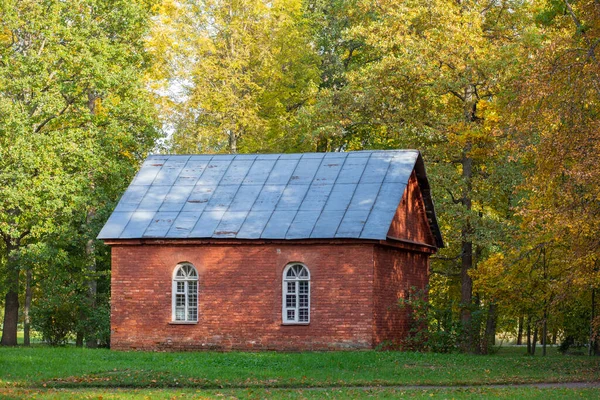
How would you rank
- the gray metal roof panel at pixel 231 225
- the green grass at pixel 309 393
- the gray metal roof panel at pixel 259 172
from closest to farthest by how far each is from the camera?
the green grass at pixel 309 393 → the gray metal roof panel at pixel 231 225 → the gray metal roof panel at pixel 259 172

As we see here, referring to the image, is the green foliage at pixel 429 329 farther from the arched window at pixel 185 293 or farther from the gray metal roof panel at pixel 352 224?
the arched window at pixel 185 293

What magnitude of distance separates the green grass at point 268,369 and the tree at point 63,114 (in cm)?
970

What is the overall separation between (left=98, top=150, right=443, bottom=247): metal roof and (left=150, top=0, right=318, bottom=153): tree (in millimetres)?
13048

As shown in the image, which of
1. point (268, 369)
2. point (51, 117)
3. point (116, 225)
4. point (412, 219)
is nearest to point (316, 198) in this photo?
point (412, 219)

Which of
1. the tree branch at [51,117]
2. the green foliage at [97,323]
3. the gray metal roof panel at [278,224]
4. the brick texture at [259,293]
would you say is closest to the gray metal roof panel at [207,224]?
the brick texture at [259,293]

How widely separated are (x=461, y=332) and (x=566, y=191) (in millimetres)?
11205

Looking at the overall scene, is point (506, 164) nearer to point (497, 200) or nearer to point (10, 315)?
point (497, 200)

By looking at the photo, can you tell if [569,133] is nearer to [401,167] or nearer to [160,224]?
[401,167]

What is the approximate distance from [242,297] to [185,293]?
2031 mm

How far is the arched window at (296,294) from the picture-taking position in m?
30.7

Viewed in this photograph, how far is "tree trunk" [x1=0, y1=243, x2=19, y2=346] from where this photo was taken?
39.6 metres

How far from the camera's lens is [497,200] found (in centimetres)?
3956

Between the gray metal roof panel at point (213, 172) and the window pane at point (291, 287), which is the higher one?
the gray metal roof panel at point (213, 172)

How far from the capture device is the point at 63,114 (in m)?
40.1
